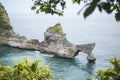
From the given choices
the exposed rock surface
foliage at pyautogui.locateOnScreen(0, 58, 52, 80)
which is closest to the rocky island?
the exposed rock surface

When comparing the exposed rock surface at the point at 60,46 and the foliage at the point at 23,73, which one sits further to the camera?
the exposed rock surface at the point at 60,46

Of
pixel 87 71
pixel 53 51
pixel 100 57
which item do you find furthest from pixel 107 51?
pixel 87 71

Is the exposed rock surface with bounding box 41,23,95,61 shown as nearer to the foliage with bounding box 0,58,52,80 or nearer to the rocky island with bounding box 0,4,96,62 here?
the rocky island with bounding box 0,4,96,62

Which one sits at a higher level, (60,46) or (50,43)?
(50,43)

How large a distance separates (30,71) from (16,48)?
→ 2777 inches

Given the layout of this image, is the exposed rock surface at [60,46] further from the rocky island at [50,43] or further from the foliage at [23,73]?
the foliage at [23,73]

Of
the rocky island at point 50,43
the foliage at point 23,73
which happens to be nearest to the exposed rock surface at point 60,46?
the rocky island at point 50,43

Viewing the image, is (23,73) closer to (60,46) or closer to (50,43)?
(60,46)

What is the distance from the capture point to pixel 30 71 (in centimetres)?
2570

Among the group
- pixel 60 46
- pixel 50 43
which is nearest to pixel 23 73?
pixel 60 46

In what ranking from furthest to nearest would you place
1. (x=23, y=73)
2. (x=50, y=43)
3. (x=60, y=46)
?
(x=50, y=43) → (x=60, y=46) → (x=23, y=73)

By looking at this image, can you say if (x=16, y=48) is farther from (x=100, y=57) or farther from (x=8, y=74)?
(x=8, y=74)

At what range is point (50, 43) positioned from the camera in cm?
9025

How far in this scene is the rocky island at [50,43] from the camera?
8262cm
